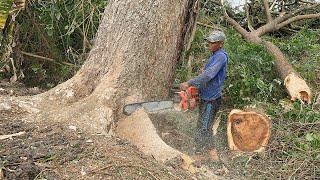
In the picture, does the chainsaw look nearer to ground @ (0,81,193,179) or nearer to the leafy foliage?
ground @ (0,81,193,179)

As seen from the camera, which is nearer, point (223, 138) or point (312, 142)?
point (312, 142)

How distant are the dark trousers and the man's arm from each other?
295 millimetres

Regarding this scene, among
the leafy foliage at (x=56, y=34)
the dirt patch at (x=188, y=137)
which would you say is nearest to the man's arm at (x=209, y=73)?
the dirt patch at (x=188, y=137)

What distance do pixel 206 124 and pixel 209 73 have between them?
57 centimetres

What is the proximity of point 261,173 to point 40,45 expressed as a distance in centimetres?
387

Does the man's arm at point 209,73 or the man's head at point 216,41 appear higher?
the man's head at point 216,41

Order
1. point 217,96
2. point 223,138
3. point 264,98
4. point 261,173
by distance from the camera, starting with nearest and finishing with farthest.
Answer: point 261,173 → point 217,96 → point 223,138 → point 264,98

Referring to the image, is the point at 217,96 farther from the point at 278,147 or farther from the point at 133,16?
the point at 133,16

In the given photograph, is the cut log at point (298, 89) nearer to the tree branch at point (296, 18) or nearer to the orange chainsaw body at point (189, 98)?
the orange chainsaw body at point (189, 98)

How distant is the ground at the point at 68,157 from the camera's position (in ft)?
11.4

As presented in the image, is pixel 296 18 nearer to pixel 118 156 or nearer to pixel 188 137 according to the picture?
pixel 188 137

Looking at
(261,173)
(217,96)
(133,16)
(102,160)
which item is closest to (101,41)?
(133,16)

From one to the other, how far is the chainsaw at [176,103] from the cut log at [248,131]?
640mm

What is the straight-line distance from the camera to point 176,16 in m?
5.07
